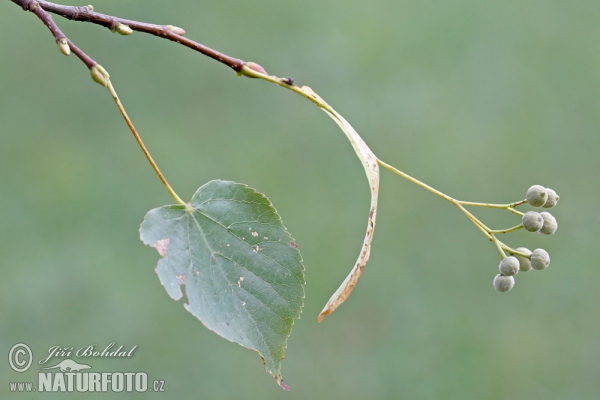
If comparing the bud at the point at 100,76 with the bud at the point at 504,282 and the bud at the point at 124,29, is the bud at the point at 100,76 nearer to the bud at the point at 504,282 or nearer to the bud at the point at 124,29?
the bud at the point at 124,29

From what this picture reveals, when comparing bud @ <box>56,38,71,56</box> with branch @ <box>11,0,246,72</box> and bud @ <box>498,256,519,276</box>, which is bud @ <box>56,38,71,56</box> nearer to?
branch @ <box>11,0,246,72</box>

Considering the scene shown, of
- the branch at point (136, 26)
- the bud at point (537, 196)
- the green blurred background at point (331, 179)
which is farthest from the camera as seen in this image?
the green blurred background at point (331, 179)

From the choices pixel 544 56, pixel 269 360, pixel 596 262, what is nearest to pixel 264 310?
pixel 269 360

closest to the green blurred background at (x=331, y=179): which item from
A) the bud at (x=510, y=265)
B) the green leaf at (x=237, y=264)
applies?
the green leaf at (x=237, y=264)

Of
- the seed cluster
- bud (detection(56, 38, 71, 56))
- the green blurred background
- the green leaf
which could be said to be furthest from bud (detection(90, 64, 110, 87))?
the green blurred background

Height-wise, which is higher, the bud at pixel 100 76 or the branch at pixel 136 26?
the branch at pixel 136 26

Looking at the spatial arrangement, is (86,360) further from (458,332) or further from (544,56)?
(544,56)
